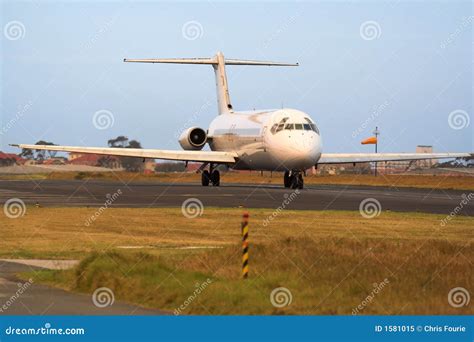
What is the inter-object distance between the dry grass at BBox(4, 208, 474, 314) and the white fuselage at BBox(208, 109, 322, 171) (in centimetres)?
2483

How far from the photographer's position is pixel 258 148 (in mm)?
61500

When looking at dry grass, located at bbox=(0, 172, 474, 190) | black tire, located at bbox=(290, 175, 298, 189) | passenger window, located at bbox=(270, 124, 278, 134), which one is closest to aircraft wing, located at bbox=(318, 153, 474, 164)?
black tire, located at bbox=(290, 175, 298, 189)

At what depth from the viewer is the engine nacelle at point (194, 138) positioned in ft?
227

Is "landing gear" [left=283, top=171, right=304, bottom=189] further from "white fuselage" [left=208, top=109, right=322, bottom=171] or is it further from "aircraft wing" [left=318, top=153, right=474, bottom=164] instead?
"aircraft wing" [left=318, top=153, right=474, bottom=164]

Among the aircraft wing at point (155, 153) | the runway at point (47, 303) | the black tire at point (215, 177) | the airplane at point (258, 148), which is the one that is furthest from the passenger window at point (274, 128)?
the runway at point (47, 303)

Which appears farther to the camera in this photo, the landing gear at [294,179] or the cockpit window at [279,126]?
the landing gear at [294,179]

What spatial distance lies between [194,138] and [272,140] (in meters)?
11.3

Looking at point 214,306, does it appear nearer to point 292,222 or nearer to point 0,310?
point 0,310

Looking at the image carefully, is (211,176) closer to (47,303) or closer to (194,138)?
(194,138)

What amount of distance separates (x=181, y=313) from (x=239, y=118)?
5155 centimetres

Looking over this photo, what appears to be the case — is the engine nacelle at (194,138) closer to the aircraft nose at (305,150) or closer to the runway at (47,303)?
the aircraft nose at (305,150)

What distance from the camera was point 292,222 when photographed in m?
33.2

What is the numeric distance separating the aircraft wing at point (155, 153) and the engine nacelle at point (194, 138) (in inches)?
178

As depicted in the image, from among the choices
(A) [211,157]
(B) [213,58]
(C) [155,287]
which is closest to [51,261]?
(C) [155,287]
